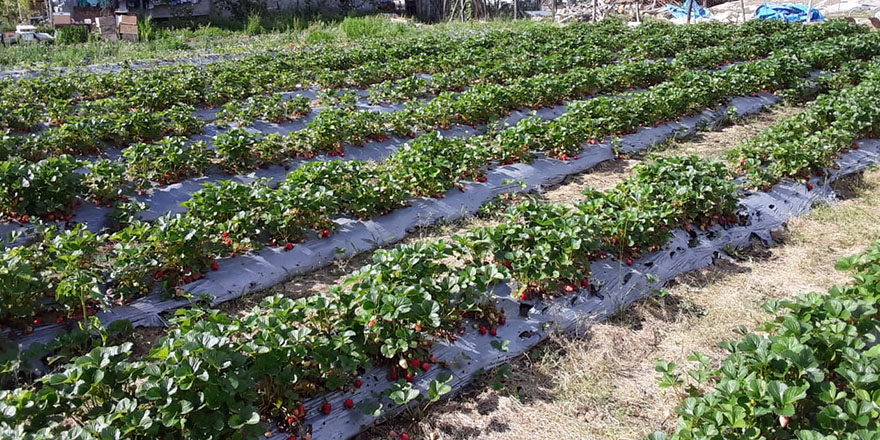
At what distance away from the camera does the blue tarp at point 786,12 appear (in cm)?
2234

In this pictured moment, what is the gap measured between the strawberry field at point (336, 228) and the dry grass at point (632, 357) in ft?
0.56

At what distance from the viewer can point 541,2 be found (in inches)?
1173

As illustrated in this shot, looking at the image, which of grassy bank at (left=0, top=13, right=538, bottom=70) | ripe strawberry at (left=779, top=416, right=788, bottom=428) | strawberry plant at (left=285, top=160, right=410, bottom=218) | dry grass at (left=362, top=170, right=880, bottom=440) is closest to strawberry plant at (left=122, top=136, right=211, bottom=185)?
strawberry plant at (left=285, top=160, right=410, bottom=218)

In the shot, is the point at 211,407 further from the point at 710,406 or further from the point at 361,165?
the point at 361,165

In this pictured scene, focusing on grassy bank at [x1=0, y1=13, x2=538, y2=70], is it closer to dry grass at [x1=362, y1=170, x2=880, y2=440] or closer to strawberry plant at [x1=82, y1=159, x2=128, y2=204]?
strawberry plant at [x1=82, y1=159, x2=128, y2=204]

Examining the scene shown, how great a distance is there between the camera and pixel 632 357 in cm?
403

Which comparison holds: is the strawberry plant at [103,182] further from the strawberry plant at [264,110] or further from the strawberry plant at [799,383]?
the strawberry plant at [799,383]

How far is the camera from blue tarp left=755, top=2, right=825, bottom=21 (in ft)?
73.3

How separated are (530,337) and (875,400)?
1920mm

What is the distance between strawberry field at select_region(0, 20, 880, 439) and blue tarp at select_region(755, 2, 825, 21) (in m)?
14.3

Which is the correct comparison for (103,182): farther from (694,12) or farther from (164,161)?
(694,12)

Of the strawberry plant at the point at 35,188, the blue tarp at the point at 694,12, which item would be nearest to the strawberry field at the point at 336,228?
the strawberry plant at the point at 35,188

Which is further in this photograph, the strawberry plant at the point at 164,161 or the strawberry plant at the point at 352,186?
the strawberry plant at the point at 164,161

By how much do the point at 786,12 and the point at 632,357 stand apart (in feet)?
78.8
